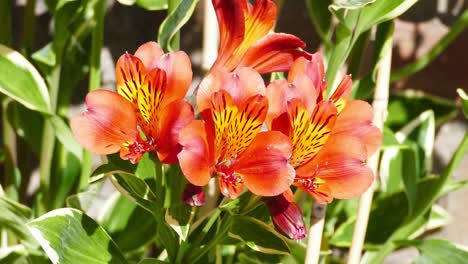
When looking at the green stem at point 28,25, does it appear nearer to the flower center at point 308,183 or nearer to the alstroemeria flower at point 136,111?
the alstroemeria flower at point 136,111

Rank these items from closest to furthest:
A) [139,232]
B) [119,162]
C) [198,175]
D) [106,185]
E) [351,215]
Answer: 1. [198,175]
2. [119,162]
3. [139,232]
4. [351,215]
5. [106,185]

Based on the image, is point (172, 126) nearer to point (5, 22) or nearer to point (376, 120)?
point (376, 120)

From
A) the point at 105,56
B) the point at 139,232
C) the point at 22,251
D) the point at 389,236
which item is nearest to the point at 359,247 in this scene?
the point at 389,236

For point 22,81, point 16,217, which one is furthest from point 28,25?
point 16,217

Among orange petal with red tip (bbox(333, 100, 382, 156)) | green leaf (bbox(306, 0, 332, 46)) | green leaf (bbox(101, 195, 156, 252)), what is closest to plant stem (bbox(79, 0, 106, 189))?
green leaf (bbox(101, 195, 156, 252))

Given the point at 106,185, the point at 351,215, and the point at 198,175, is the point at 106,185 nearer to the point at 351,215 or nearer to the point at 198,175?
the point at 351,215

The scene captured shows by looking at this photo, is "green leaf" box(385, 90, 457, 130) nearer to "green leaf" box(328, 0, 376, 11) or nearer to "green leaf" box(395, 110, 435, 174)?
"green leaf" box(395, 110, 435, 174)
